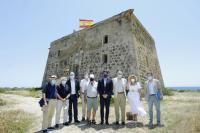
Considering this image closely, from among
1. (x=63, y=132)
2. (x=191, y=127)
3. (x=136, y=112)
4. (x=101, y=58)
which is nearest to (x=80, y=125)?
(x=63, y=132)

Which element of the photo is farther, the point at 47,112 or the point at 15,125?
the point at 15,125

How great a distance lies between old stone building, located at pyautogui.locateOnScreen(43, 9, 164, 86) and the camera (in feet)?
63.4

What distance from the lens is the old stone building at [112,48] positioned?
63.4 ft

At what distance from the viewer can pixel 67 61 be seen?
85.1ft

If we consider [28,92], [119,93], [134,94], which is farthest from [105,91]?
[28,92]

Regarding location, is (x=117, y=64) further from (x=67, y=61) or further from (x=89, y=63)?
(x=67, y=61)

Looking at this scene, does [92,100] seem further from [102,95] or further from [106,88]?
[106,88]

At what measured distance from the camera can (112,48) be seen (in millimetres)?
20578

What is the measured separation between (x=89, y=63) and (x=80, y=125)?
13953 millimetres

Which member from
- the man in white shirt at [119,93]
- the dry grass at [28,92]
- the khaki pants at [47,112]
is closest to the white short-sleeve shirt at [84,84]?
the man in white shirt at [119,93]

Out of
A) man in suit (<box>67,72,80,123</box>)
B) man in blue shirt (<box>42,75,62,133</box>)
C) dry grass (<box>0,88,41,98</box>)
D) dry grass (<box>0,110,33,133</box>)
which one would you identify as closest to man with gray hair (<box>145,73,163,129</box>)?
man in suit (<box>67,72,80,123</box>)

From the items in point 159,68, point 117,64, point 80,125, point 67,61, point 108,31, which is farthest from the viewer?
point 159,68

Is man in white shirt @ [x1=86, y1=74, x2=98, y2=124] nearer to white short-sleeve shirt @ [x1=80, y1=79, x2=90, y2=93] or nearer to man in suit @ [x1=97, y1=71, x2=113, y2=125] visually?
man in suit @ [x1=97, y1=71, x2=113, y2=125]

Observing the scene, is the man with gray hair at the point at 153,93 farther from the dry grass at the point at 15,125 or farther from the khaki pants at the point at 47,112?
the dry grass at the point at 15,125
